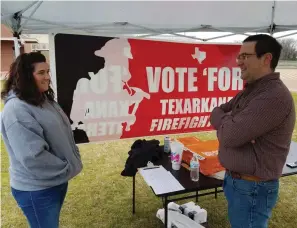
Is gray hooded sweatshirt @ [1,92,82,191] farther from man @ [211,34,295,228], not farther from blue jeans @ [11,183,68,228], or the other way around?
man @ [211,34,295,228]

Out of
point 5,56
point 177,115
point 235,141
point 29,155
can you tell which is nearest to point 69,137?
point 29,155

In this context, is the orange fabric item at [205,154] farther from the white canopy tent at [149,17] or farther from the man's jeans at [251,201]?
the white canopy tent at [149,17]

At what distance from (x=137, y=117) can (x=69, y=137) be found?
1.20 metres

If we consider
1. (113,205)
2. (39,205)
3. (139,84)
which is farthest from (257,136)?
(113,205)

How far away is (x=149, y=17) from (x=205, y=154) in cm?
143

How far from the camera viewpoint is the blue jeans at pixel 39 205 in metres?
1.49

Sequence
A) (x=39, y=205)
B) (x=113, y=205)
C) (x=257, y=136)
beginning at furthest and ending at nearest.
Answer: (x=113, y=205), (x=39, y=205), (x=257, y=136)

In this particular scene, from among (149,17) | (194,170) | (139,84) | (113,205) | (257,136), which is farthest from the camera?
(113,205)

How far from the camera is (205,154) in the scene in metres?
2.18

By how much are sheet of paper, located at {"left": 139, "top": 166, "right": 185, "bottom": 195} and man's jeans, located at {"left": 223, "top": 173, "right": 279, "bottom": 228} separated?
0.44 metres

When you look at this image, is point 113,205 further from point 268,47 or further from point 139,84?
point 268,47

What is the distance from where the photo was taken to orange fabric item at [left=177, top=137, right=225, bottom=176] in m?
2.04

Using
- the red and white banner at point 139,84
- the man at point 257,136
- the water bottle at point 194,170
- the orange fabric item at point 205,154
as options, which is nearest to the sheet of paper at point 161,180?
the water bottle at point 194,170

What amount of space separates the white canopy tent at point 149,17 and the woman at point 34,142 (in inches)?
30.5
